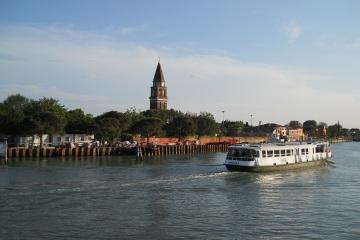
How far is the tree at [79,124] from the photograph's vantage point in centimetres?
10350

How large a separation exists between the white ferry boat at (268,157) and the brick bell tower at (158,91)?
11561 centimetres

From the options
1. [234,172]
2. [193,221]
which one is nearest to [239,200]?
[193,221]

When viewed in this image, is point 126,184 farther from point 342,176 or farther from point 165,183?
point 342,176


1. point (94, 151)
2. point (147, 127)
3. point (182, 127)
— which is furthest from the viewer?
point (182, 127)

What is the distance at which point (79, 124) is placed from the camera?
10556 centimetres

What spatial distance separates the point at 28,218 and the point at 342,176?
39.9 m

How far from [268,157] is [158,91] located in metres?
125

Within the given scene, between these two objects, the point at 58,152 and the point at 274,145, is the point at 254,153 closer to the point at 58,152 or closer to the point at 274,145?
the point at 274,145

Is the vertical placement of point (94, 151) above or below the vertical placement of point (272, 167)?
above

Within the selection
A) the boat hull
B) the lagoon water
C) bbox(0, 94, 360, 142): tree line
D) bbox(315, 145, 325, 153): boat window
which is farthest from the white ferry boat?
bbox(0, 94, 360, 142): tree line

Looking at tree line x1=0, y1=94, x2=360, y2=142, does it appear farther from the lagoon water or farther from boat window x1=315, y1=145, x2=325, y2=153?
boat window x1=315, y1=145, x2=325, y2=153

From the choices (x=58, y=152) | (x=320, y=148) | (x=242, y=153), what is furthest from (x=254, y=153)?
(x=58, y=152)

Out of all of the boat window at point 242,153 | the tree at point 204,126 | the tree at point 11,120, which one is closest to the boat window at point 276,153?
the boat window at point 242,153

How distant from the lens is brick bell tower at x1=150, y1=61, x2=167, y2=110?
18200 cm
